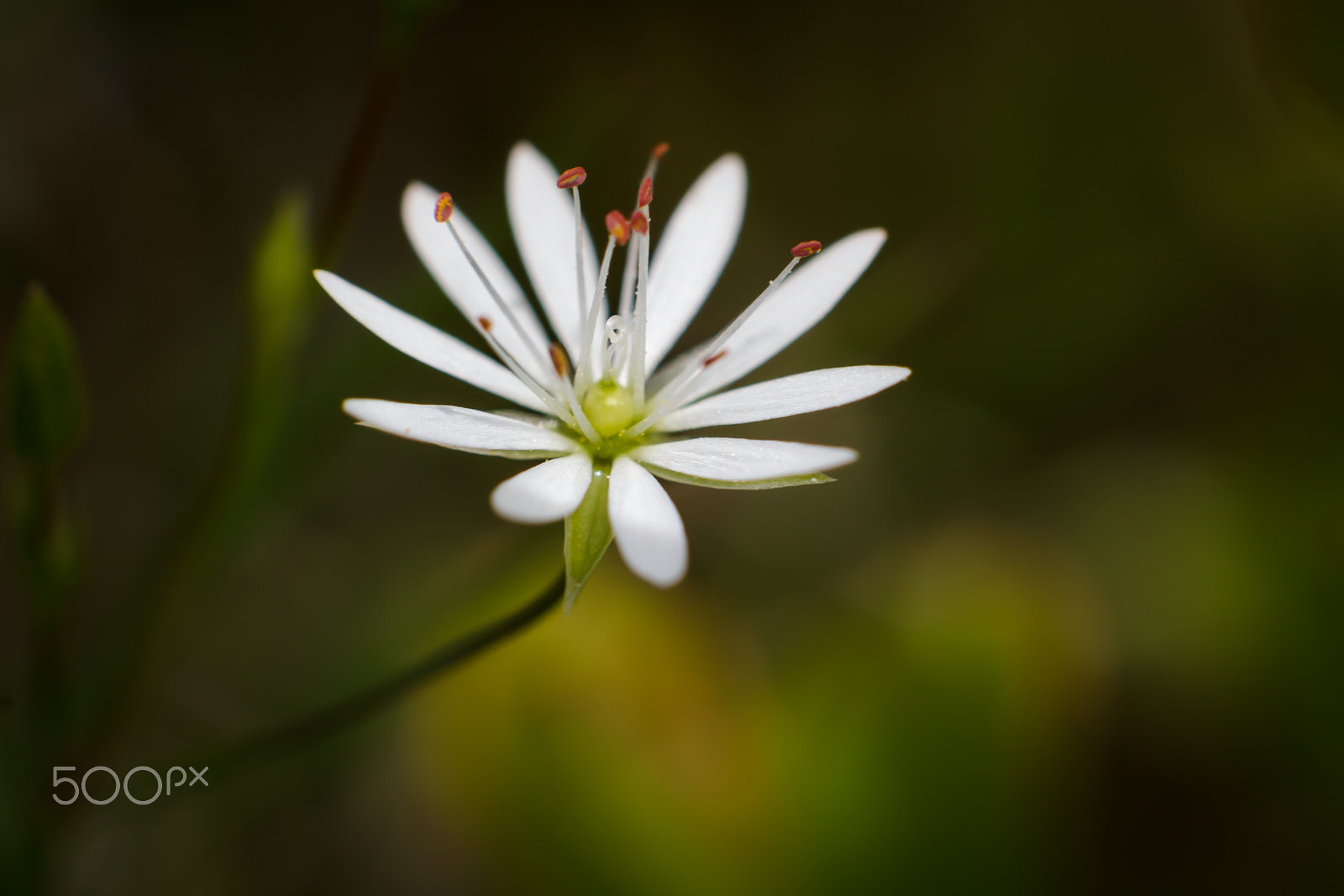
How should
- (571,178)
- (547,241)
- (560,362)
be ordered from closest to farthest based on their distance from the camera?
(560,362) < (571,178) < (547,241)

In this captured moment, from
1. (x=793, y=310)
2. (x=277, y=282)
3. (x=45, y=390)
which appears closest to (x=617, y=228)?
(x=793, y=310)

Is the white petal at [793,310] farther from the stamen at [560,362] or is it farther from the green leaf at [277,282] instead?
the green leaf at [277,282]

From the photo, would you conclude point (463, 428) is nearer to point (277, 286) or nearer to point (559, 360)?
point (559, 360)

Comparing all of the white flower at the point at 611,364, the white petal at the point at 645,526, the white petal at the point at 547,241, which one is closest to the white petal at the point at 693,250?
the white flower at the point at 611,364

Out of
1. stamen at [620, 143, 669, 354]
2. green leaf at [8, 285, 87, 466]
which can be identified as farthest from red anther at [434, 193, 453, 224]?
green leaf at [8, 285, 87, 466]

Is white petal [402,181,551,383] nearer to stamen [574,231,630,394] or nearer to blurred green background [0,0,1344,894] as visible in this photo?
stamen [574,231,630,394]

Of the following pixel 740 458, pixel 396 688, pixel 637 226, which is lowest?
pixel 396 688

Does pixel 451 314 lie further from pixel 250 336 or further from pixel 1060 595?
pixel 1060 595
